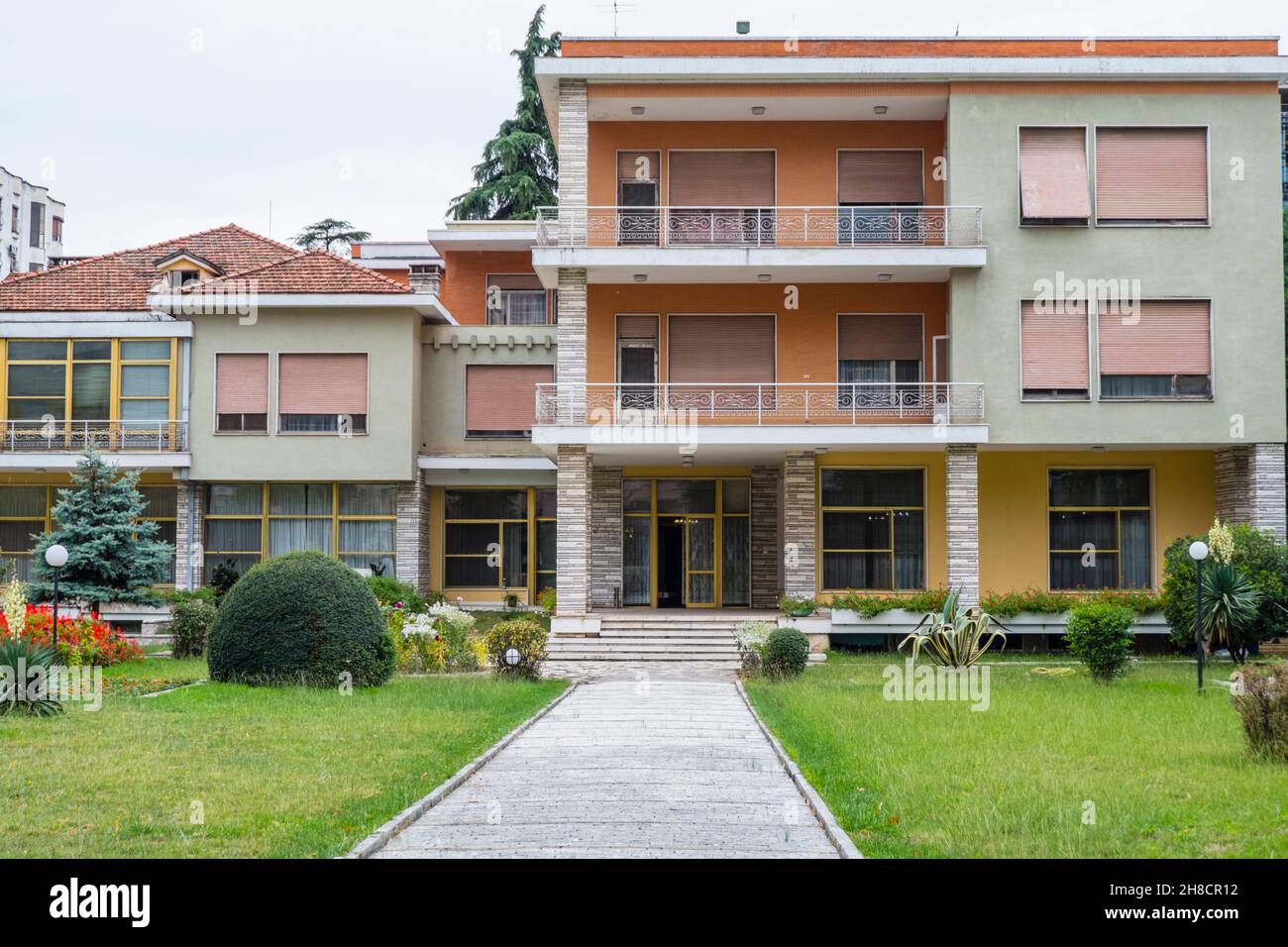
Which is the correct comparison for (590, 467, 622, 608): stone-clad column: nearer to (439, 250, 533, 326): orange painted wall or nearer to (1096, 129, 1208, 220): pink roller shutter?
(439, 250, 533, 326): orange painted wall

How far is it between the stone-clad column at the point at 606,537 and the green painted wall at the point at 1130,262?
7.82 meters

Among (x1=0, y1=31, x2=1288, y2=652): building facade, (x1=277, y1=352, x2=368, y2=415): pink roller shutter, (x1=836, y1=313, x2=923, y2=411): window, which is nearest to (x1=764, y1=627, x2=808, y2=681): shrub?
(x1=0, y1=31, x2=1288, y2=652): building facade

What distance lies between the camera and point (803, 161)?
26234mm

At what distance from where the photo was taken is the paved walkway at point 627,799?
8.04m

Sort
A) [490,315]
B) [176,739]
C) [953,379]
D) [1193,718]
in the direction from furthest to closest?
[490,315]
[953,379]
[1193,718]
[176,739]

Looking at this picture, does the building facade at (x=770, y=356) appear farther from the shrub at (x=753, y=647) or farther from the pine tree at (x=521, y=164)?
the pine tree at (x=521, y=164)

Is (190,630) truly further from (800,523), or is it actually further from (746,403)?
(800,523)

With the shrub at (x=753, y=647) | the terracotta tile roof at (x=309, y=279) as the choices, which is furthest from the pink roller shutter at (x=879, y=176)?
the shrub at (x=753, y=647)

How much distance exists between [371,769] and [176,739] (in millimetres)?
2615

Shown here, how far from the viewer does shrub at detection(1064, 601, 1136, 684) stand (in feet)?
59.1

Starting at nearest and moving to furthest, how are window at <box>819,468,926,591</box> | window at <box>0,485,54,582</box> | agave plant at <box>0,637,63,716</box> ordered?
agave plant at <box>0,637,63,716</box> → window at <box>819,468,926,591</box> → window at <box>0,485,54,582</box>

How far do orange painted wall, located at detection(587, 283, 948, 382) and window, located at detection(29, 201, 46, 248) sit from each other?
5301cm
